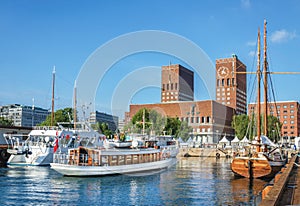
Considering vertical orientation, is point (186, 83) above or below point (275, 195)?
above

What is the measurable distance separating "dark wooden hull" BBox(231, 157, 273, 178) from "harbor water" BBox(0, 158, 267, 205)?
3.00 feet

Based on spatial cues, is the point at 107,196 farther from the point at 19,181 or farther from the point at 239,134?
the point at 239,134

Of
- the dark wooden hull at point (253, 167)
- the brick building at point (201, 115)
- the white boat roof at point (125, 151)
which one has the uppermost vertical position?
the brick building at point (201, 115)

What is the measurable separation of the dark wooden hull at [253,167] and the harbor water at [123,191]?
0.91 metres

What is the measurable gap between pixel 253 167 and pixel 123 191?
1498cm

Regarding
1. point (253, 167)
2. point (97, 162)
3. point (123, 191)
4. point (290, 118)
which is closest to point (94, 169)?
point (97, 162)

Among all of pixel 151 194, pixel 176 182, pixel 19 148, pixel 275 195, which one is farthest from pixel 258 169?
pixel 19 148

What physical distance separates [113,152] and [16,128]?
38.6 metres

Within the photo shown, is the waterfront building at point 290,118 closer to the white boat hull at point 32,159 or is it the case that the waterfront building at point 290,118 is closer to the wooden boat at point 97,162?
the white boat hull at point 32,159

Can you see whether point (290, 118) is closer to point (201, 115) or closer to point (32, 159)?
point (201, 115)

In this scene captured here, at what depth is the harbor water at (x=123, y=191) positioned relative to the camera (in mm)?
27000

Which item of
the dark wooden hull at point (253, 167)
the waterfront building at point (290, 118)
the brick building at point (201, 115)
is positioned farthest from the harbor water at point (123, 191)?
the waterfront building at point (290, 118)

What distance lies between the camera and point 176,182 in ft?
126

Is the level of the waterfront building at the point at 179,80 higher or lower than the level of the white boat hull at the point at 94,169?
higher
